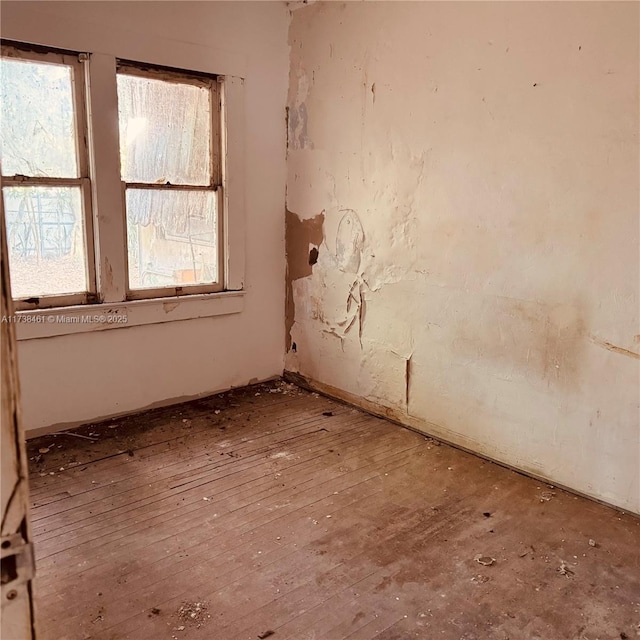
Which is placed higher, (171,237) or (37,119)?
(37,119)

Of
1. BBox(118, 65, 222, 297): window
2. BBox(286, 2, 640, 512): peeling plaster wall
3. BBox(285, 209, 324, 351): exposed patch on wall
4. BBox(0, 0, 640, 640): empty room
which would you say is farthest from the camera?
BBox(285, 209, 324, 351): exposed patch on wall

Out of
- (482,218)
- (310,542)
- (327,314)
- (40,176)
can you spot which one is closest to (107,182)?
(40,176)

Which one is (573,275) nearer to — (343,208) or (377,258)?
(377,258)

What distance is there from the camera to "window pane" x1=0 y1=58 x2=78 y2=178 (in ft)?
9.32

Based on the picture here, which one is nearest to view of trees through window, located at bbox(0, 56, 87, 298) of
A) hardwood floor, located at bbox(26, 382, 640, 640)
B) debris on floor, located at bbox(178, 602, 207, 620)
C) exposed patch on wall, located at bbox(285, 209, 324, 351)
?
hardwood floor, located at bbox(26, 382, 640, 640)

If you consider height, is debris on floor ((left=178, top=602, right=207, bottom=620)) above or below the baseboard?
below

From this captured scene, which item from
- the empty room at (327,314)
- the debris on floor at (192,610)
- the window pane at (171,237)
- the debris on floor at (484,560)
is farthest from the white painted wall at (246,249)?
the debris on floor at (484,560)

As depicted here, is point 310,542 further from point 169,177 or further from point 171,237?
point 169,177

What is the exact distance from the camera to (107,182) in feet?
10.4

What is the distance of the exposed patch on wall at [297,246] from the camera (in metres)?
3.86

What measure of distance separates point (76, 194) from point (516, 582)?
114 inches

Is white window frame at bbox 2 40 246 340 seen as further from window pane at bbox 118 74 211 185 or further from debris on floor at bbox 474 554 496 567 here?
debris on floor at bbox 474 554 496 567

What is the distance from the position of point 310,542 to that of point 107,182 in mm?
2246

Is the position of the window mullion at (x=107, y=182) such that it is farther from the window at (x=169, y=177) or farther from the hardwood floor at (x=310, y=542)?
the hardwood floor at (x=310, y=542)
